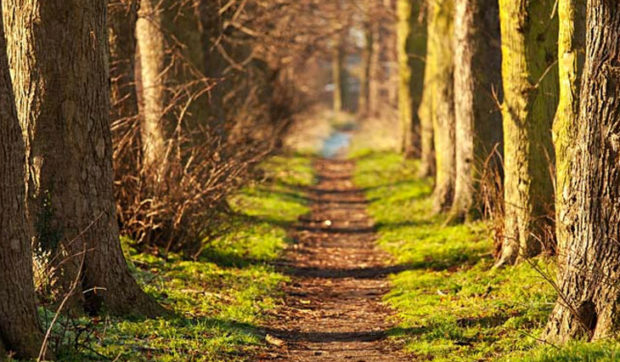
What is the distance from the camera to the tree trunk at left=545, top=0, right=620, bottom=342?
7.17 metres

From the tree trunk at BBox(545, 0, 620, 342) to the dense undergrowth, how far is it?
0.28 meters

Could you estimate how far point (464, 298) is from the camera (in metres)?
10.8

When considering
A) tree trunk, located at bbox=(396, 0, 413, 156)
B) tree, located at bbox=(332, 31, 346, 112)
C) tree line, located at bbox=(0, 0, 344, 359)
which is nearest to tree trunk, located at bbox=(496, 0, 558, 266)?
tree line, located at bbox=(0, 0, 344, 359)

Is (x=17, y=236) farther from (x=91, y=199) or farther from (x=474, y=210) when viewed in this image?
Answer: (x=474, y=210)

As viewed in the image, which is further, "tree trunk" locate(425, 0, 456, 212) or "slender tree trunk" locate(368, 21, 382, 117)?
"slender tree trunk" locate(368, 21, 382, 117)

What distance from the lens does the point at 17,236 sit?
677 cm

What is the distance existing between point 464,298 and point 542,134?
7.88 feet

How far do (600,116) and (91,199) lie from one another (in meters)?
4.44

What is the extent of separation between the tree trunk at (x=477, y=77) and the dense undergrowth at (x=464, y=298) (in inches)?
51.0

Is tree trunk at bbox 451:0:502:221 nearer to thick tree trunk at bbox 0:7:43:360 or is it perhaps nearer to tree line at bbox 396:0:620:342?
tree line at bbox 396:0:620:342

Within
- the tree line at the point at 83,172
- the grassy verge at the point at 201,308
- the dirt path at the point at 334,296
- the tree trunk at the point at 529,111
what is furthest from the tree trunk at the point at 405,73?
the tree trunk at the point at 529,111

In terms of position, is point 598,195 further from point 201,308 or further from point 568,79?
point 201,308

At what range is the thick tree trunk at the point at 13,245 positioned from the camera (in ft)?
21.9

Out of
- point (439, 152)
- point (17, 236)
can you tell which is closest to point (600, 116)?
point (17, 236)
